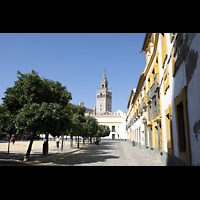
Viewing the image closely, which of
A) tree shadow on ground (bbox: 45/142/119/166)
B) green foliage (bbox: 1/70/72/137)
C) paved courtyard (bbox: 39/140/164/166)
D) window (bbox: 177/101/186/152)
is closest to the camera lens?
window (bbox: 177/101/186/152)

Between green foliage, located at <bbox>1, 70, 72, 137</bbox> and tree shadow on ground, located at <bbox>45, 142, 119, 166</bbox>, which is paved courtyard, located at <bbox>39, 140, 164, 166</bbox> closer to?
tree shadow on ground, located at <bbox>45, 142, 119, 166</bbox>

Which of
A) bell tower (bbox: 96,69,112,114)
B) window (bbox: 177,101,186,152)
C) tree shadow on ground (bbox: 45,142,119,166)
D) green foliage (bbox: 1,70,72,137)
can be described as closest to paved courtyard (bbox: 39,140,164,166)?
tree shadow on ground (bbox: 45,142,119,166)

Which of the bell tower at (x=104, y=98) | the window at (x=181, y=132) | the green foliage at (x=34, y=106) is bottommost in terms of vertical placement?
the window at (x=181, y=132)

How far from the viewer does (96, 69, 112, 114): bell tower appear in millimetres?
136875

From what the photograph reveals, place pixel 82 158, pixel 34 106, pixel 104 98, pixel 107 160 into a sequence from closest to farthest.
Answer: pixel 34 106 → pixel 107 160 → pixel 82 158 → pixel 104 98

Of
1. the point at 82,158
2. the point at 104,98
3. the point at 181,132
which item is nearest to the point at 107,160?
the point at 82,158

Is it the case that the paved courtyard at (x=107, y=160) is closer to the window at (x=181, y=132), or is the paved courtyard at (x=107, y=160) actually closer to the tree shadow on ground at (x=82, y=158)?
the tree shadow on ground at (x=82, y=158)

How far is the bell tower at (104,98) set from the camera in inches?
5389

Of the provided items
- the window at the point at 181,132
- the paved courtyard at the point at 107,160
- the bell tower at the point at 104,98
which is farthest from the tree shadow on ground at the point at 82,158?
the bell tower at the point at 104,98

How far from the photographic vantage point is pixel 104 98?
13688 centimetres

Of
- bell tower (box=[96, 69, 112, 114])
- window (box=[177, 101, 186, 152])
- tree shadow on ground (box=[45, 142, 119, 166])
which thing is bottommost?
tree shadow on ground (box=[45, 142, 119, 166])

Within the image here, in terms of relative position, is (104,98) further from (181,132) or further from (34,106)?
(181,132)
